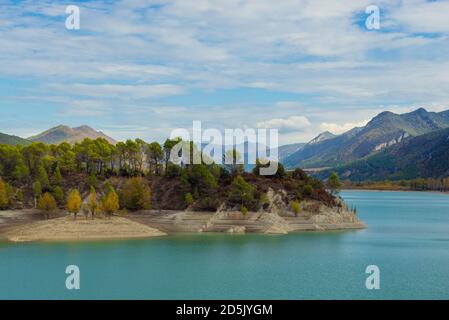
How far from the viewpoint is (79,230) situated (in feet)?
227

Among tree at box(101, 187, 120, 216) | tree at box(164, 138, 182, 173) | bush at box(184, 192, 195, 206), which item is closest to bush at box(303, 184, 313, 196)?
bush at box(184, 192, 195, 206)

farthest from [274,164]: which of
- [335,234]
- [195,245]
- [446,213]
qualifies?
[446,213]

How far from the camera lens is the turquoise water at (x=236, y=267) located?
41.1m

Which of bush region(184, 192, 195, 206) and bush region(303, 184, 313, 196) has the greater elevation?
bush region(303, 184, 313, 196)

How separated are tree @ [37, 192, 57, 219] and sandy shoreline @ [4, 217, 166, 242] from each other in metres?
4.79

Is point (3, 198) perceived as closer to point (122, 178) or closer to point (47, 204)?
point (47, 204)

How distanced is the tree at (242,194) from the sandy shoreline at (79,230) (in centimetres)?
1147

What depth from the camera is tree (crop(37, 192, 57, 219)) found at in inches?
3068

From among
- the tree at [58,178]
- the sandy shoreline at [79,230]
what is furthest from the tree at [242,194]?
the tree at [58,178]

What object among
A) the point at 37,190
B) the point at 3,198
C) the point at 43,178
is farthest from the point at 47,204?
the point at 43,178

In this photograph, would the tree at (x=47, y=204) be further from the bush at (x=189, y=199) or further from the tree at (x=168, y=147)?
the tree at (x=168, y=147)

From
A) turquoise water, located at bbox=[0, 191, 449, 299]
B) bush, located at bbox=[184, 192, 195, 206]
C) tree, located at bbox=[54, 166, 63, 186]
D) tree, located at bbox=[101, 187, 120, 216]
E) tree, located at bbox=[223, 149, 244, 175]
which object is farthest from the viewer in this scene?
tree, located at bbox=[223, 149, 244, 175]

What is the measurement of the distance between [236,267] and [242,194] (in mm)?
27920

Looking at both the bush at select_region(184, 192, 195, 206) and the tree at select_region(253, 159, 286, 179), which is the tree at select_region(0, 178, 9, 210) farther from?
the tree at select_region(253, 159, 286, 179)
